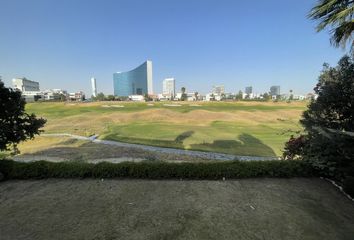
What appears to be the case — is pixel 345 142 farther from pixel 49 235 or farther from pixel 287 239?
pixel 49 235

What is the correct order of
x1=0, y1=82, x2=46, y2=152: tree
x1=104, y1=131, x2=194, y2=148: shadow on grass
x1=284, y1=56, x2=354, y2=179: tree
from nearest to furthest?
1. x1=284, y1=56, x2=354, y2=179: tree
2. x1=0, y1=82, x2=46, y2=152: tree
3. x1=104, y1=131, x2=194, y2=148: shadow on grass

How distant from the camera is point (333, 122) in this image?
27.1ft

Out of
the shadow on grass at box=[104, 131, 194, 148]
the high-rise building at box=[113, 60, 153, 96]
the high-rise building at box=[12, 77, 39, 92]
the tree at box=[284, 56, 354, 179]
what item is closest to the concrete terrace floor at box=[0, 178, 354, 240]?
the tree at box=[284, 56, 354, 179]

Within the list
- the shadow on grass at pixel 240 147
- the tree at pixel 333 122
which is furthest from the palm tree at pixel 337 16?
the shadow on grass at pixel 240 147

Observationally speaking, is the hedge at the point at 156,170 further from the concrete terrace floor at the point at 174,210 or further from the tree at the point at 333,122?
the tree at the point at 333,122

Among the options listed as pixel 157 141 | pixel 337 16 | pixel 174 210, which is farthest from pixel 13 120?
pixel 157 141

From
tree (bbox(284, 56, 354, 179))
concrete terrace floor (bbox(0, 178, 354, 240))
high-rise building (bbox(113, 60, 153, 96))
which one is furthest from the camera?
high-rise building (bbox(113, 60, 153, 96))

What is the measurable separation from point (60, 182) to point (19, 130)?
8.92 feet

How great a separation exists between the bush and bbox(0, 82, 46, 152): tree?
32.3 ft

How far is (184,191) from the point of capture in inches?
254

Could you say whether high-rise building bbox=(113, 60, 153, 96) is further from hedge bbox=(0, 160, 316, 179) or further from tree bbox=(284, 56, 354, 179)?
tree bbox=(284, 56, 354, 179)

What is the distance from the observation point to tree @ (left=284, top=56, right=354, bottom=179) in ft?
23.1

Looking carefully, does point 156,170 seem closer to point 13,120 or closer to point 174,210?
point 174,210

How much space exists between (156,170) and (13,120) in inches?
204
